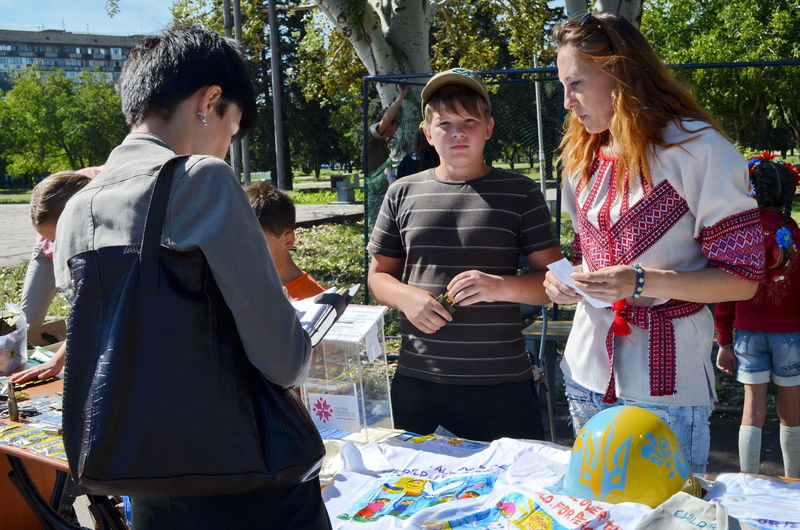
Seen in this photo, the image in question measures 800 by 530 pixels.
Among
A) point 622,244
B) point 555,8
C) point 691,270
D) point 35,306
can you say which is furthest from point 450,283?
point 555,8

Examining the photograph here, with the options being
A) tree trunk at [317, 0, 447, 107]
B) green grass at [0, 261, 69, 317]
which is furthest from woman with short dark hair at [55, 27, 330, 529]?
tree trunk at [317, 0, 447, 107]

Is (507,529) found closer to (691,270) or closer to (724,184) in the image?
(691,270)

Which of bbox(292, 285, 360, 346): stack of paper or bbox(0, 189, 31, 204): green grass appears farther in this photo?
bbox(0, 189, 31, 204): green grass

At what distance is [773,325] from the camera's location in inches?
133

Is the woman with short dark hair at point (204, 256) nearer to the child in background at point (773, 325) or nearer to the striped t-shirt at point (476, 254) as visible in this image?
the striped t-shirt at point (476, 254)

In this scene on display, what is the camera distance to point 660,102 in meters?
1.87

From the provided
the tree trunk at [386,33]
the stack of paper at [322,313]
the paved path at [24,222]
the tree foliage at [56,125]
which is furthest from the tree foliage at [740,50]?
the tree foliage at [56,125]

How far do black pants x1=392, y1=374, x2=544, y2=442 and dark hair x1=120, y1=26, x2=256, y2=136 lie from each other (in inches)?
50.5

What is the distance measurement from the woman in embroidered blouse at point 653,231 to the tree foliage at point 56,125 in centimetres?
5196

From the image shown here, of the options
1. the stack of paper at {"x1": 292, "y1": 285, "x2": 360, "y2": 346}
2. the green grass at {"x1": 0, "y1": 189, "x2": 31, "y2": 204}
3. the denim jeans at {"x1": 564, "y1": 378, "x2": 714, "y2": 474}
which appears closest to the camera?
the stack of paper at {"x1": 292, "y1": 285, "x2": 360, "y2": 346}

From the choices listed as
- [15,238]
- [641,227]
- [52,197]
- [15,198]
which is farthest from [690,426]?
[15,198]

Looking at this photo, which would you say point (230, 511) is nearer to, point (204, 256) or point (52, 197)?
point (204, 256)

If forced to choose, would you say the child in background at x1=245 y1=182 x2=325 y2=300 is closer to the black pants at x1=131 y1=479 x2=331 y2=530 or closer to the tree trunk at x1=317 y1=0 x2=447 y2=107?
the black pants at x1=131 y1=479 x2=331 y2=530

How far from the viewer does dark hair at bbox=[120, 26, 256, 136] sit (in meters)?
1.38
